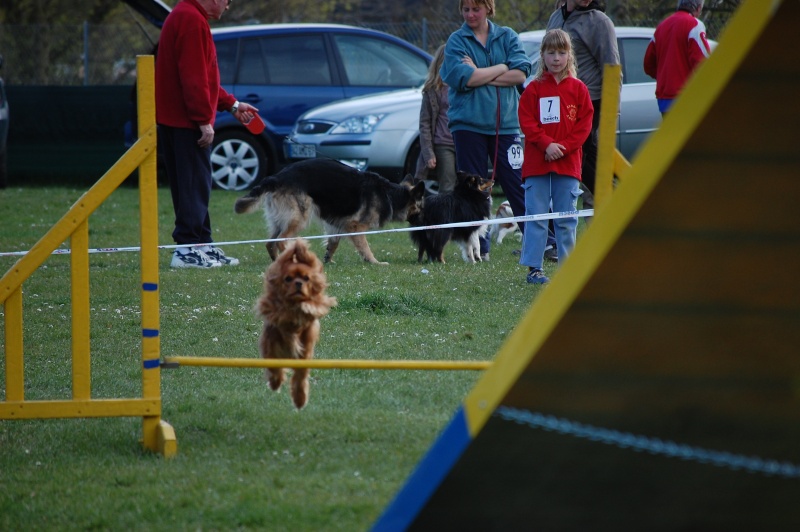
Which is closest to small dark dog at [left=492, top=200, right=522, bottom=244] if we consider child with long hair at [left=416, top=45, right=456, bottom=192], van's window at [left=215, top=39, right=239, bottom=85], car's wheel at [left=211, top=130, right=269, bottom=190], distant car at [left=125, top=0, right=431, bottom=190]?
child with long hair at [left=416, top=45, right=456, bottom=192]

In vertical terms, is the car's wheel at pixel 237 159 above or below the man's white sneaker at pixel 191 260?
above

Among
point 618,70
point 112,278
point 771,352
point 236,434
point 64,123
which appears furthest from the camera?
point 64,123

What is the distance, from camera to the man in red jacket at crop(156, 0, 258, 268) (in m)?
8.00

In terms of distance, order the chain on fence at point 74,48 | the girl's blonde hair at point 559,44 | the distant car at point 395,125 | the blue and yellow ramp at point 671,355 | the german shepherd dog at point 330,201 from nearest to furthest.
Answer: the blue and yellow ramp at point 671,355 → the girl's blonde hair at point 559,44 → the german shepherd dog at point 330,201 → the distant car at point 395,125 → the chain on fence at point 74,48

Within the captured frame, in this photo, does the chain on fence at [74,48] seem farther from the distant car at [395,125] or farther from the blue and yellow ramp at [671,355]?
the blue and yellow ramp at [671,355]

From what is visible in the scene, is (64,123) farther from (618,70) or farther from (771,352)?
(771,352)

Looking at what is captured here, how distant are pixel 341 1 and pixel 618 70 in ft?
82.9

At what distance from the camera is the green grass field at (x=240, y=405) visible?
3.49 metres

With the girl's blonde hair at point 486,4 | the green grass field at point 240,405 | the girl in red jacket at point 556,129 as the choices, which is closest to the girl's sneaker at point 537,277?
the green grass field at point 240,405

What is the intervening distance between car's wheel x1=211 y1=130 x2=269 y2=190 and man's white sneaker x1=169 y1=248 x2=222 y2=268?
5.07 meters

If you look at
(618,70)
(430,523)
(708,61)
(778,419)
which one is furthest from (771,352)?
(618,70)

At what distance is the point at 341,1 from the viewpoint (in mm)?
27922

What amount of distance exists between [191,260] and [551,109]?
3519mm

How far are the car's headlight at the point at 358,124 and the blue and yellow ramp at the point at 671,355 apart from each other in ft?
31.9
